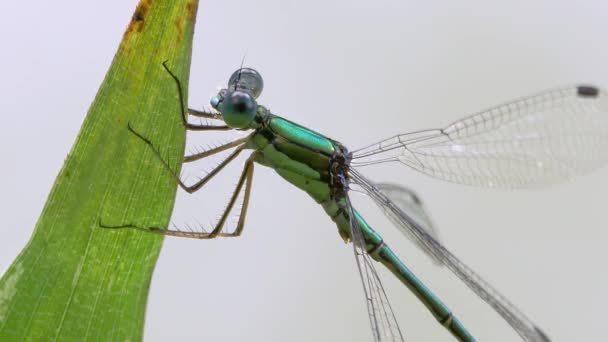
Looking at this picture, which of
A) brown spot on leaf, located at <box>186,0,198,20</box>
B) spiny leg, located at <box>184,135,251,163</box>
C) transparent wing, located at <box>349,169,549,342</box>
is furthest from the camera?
transparent wing, located at <box>349,169,549,342</box>

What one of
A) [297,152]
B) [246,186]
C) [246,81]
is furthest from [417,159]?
[246,81]

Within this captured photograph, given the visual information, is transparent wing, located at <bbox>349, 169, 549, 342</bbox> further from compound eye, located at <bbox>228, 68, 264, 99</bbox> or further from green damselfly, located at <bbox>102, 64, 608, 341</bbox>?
compound eye, located at <bbox>228, 68, 264, 99</bbox>

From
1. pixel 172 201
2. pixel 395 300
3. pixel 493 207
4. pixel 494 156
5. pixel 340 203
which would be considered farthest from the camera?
pixel 493 207

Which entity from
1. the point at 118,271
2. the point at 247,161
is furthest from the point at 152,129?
the point at 247,161

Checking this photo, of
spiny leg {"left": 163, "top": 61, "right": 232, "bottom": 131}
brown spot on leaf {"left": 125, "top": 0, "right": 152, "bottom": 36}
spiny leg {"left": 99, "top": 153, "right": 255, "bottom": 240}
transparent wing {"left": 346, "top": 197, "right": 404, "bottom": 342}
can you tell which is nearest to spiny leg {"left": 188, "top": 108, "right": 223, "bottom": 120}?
spiny leg {"left": 163, "top": 61, "right": 232, "bottom": 131}

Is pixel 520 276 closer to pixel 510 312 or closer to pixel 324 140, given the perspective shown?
pixel 510 312
